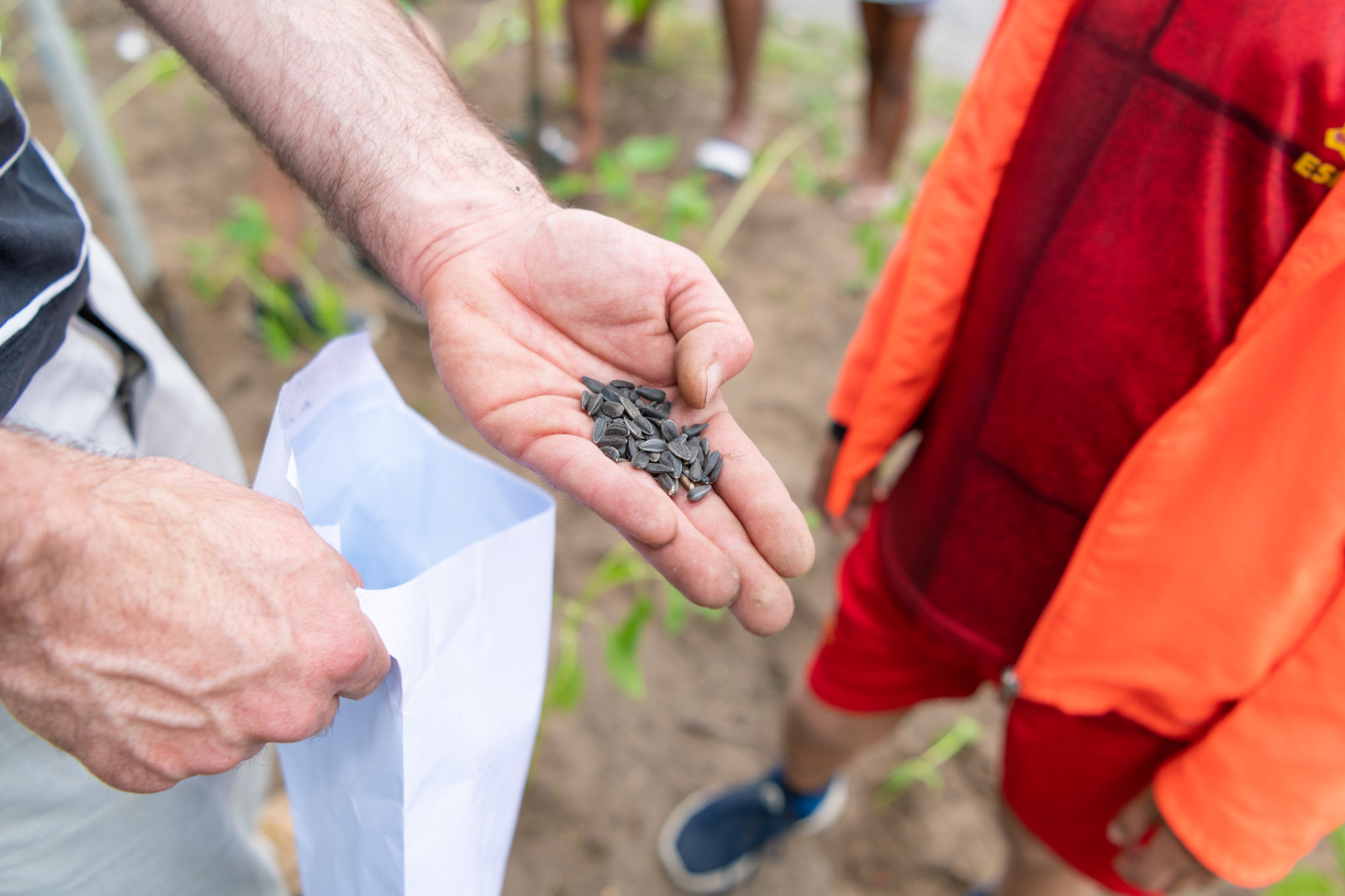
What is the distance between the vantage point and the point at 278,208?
298 centimetres

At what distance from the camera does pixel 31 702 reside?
2.37ft

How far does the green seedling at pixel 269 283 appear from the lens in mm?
2701

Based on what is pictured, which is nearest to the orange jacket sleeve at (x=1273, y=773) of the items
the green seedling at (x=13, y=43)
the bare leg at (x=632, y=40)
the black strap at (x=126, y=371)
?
the black strap at (x=126, y=371)

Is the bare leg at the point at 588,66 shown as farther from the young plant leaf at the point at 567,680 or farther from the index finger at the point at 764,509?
the index finger at the point at 764,509

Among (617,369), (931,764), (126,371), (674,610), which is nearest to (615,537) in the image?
(674,610)

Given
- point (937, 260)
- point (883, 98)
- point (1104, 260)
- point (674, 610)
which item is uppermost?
point (1104, 260)

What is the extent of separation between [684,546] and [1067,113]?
2.83 feet

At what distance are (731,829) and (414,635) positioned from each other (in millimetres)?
1422

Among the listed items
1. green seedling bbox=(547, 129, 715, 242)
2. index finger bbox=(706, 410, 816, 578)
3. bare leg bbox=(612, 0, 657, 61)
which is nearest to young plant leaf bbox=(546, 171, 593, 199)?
green seedling bbox=(547, 129, 715, 242)

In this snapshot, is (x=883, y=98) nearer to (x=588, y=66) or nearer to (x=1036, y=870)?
(x=588, y=66)

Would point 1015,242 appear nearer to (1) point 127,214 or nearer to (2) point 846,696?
(2) point 846,696

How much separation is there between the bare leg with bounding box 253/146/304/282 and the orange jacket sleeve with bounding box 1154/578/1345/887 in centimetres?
303

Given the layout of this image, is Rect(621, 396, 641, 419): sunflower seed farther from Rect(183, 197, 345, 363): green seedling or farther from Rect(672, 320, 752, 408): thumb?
Rect(183, 197, 345, 363): green seedling

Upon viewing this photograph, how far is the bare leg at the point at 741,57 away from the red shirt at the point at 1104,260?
9.54 feet
